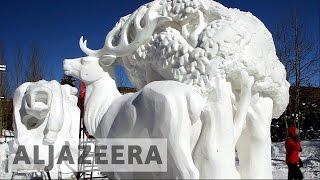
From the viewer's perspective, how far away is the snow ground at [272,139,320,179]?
7.41 m

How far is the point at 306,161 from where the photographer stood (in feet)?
29.0

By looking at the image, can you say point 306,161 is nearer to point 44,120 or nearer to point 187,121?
point 44,120

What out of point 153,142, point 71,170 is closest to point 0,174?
point 71,170

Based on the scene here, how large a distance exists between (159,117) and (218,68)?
0.70 m

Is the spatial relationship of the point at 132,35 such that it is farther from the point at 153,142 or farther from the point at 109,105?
the point at 153,142

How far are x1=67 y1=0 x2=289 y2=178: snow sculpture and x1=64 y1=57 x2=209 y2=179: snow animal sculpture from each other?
109mm

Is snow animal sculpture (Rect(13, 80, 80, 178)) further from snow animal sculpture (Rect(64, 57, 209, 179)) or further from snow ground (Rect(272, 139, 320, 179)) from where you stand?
snow ground (Rect(272, 139, 320, 179))

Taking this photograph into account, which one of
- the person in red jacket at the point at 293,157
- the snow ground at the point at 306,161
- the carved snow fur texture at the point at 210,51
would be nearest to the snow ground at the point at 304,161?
the snow ground at the point at 306,161

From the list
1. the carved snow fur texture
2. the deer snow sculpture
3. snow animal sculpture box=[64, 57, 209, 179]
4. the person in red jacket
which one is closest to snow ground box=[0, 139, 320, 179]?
the person in red jacket

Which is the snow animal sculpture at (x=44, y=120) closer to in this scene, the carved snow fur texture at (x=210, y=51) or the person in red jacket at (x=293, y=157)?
the carved snow fur texture at (x=210, y=51)

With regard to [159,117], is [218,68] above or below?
above

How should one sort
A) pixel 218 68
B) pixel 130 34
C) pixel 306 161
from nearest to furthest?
pixel 218 68 → pixel 130 34 → pixel 306 161

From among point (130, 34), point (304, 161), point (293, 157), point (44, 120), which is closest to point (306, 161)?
point (304, 161)

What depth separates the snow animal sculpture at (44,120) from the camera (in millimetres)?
5758
